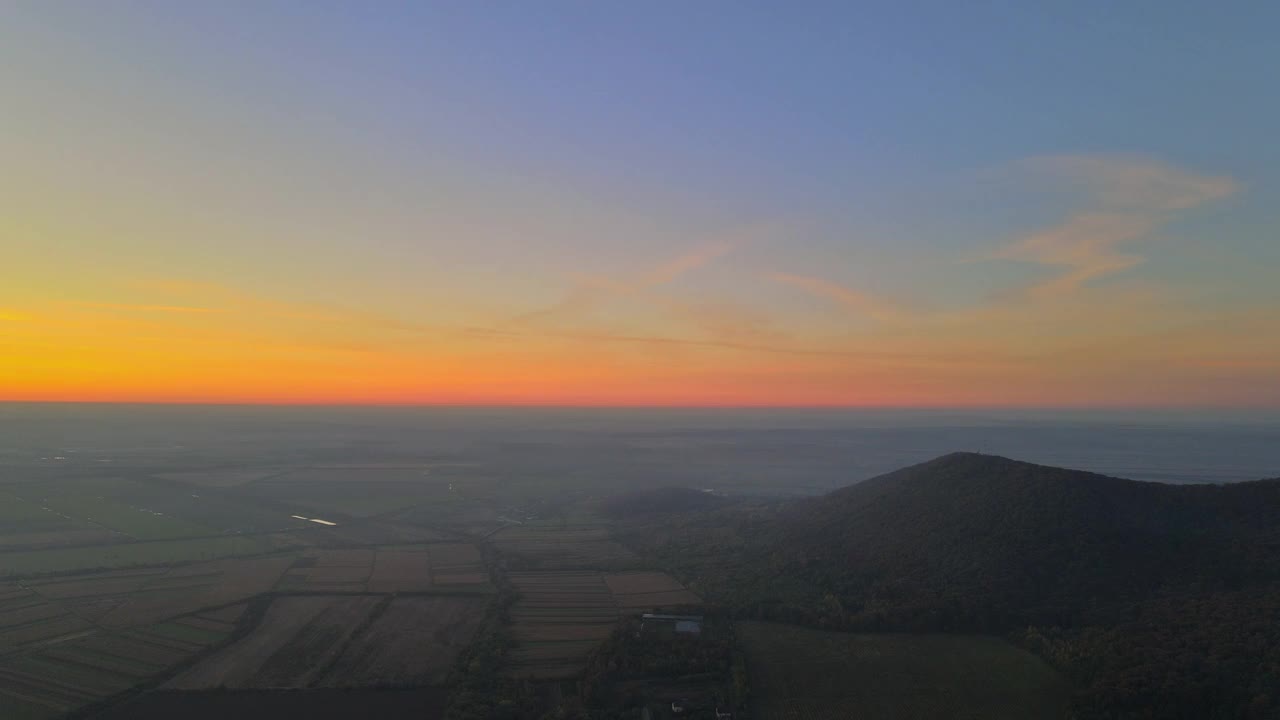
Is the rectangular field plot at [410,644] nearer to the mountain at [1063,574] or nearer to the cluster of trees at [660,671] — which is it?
the cluster of trees at [660,671]

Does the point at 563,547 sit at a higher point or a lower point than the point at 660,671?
lower

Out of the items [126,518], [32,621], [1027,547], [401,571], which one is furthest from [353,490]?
[1027,547]

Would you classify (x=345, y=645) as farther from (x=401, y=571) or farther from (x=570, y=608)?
(x=401, y=571)

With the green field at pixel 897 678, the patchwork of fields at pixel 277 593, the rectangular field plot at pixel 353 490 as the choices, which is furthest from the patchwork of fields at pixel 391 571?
the green field at pixel 897 678

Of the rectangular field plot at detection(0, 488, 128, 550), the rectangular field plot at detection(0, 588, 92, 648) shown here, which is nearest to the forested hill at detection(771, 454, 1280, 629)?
the rectangular field plot at detection(0, 588, 92, 648)

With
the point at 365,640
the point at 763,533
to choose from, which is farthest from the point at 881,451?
the point at 365,640
